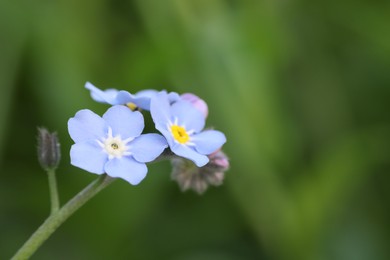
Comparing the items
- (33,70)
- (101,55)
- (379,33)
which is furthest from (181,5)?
(379,33)

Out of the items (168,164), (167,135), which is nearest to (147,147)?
(167,135)

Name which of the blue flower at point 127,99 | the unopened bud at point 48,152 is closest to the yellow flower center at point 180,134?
the blue flower at point 127,99

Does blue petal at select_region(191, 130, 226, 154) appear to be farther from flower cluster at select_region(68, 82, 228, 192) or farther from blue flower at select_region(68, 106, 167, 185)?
blue flower at select_region(68, 106, 167, 185)

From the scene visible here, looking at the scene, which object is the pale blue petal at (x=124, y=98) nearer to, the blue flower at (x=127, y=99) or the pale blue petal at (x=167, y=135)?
the blue flower at (x=127, y=99)

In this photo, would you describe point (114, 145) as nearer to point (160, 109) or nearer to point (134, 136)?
point (134, 136)

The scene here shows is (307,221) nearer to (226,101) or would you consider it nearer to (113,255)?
(226,101)

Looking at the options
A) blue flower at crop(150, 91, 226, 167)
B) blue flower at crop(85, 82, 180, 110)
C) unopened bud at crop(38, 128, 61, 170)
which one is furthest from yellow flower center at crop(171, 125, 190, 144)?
unopened bud at crop(38, 128, 61, 170)

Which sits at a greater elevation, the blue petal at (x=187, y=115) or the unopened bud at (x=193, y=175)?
the blue petal at (x=187, y=115)
